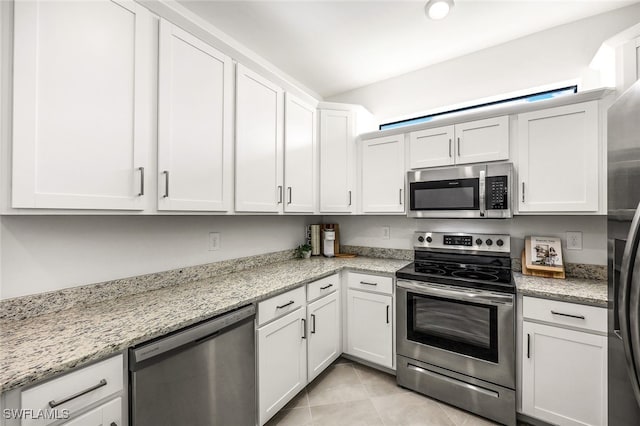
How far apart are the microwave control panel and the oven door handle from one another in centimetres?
67

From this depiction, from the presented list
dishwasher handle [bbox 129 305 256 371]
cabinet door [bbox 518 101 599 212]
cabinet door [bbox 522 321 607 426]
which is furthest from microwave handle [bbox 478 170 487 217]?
dishwasher handle [bbox 129 305 256 371]

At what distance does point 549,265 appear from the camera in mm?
1949

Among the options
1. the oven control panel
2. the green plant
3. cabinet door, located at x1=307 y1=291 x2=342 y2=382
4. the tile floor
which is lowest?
the tile floor

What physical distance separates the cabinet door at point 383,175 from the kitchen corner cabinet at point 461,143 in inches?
5.5

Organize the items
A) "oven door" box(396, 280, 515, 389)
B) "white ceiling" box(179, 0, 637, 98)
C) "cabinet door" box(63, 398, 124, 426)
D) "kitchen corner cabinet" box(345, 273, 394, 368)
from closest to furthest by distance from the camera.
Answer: "cabinet door" box(63, 398, 124, 426) → "oven door" box(396, 280, 515, 389) → "white ceiling" box(179, 0, 637, 98) → "kitchen corner cabinet" box(345, 273, 394, 368)

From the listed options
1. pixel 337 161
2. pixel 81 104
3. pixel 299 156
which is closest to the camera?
pixel 81 104

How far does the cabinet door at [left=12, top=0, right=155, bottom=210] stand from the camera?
1.00 meters

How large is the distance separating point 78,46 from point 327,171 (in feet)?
6.34

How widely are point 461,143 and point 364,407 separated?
Answer: 2157mm

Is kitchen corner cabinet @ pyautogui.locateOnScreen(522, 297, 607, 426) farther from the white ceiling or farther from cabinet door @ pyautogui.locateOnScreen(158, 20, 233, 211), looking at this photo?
cabinet door @ pyautogui.locateOnScreen(158, 20, 233, 211)

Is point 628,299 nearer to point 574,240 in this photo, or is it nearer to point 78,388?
point 574,240

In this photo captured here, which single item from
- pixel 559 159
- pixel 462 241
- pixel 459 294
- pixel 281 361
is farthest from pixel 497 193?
pixel 281 361

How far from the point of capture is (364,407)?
6.20 ft

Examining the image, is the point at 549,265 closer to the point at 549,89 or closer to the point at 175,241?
the point at 549,89
